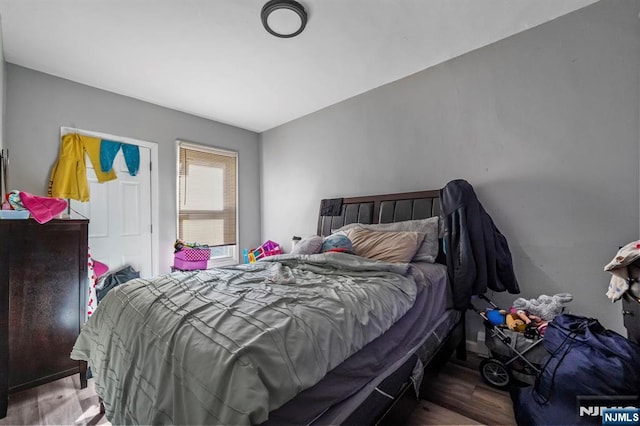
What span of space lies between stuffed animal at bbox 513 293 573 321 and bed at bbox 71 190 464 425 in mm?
538

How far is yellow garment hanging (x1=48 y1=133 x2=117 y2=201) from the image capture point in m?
2.62

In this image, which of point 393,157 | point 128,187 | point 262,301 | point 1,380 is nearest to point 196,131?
point 128,187

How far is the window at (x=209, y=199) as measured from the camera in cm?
358

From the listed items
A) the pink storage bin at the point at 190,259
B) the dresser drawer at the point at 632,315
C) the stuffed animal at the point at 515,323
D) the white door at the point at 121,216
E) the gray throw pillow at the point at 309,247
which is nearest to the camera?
the dresser drawer at the point at 632,315

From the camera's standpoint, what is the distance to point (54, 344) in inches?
76.7

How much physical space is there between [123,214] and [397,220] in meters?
3.00

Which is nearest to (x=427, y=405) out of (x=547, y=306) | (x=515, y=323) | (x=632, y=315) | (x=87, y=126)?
(x=515, y=323)

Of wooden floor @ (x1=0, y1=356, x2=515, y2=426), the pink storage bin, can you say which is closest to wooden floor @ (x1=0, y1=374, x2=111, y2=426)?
wooden floor @ (x1=0, y1=356, x2=515, y2=426)

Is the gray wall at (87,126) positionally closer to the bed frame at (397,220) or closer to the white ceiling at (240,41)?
the white ceiling at (240,41)

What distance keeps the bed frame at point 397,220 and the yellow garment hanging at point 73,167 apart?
251 cm

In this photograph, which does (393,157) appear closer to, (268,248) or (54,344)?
(268,248)

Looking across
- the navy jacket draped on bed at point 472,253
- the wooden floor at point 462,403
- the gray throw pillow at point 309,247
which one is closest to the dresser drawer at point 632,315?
the navy jacket draped on bed at point 472,253

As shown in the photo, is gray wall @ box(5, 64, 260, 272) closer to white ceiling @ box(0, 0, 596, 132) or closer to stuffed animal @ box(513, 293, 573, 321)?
white ceiling @ box(0, 0, 596, 132)

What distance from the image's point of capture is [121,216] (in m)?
3.03
